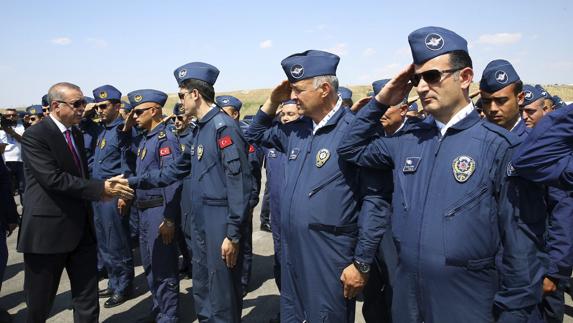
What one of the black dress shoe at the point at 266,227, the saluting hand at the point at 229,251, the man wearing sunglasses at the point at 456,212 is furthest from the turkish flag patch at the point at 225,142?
the black dress shoe at the point at 266,227

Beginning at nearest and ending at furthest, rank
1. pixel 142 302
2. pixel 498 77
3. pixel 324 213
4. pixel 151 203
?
1. pixel 324 213
2. pixel 498 77
3. pixel 151 203
4. pixel 142 302

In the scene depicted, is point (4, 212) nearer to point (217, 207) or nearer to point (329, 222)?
point (217, 207)

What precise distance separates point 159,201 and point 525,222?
3.65m

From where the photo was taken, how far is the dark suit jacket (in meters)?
3.46

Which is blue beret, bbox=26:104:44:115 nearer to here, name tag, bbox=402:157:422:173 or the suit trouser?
the suit trouser

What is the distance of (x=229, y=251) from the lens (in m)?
3.35

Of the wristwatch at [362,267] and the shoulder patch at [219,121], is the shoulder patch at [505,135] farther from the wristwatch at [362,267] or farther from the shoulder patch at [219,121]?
the shoulder patch at [219,121]

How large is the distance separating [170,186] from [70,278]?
1.32 m

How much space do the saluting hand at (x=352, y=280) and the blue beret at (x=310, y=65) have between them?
1.36 metres

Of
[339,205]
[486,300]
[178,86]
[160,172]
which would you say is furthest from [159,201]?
[486,300]

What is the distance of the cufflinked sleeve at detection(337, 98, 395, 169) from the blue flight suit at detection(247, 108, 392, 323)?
0.15 m

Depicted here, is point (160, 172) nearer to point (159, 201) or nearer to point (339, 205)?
point (159, 201)

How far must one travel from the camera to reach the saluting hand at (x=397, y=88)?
7.50 feet

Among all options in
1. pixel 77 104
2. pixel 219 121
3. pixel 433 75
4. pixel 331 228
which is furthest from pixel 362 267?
pixel 77 104
